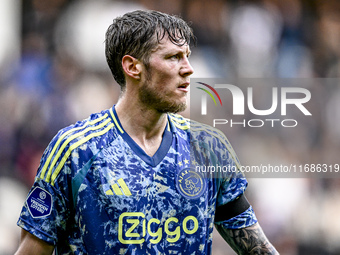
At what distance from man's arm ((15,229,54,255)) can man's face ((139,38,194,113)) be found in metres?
0.82

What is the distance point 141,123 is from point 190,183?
0.39 meters

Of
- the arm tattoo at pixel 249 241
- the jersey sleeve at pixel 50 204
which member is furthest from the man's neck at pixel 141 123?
the arm tattoo at pixel 249 241

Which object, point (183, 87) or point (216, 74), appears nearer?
point (183, 87)

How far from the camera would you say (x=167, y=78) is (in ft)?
8.29

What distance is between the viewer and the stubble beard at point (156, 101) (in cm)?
251

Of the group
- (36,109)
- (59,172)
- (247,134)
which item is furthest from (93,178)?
(247,134)

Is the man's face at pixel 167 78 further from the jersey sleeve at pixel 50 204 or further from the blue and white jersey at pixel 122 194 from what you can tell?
the jersey sleeve at pixel 50 204

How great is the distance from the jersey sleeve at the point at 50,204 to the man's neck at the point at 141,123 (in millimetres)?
378

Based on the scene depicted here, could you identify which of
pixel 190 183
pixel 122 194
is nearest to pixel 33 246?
pixel 122 194

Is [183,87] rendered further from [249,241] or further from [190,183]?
[249,241]

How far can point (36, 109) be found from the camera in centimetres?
488

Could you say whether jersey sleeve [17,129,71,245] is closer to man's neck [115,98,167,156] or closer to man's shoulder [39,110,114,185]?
man's shoulder [39,110,114,185]

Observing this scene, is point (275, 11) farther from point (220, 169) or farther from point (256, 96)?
point (220, 169)

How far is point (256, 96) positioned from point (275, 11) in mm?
1019
